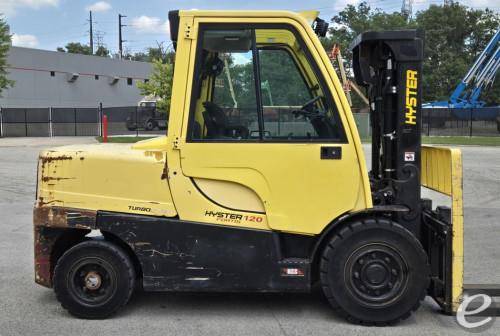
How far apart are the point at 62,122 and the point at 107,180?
36.1 m

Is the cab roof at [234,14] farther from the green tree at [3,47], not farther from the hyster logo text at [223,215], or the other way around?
the green tree at [3,47]

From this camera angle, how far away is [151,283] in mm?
4422

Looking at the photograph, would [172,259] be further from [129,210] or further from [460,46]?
[460,46]

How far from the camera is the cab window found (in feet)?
14.0

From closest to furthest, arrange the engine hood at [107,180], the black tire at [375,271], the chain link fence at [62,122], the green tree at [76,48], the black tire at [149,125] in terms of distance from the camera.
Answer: the black tire at [375,271] → the engine hood at [107,180] → the chain link fence at [62,122] → the black tire at [149,125] → the green tree at [76,48]

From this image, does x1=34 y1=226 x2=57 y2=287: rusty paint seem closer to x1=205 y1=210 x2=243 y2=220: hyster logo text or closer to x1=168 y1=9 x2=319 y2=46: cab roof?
x1=205 y1=210 x2=243 y2=220: hyster logo text

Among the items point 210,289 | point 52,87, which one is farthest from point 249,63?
point 52,87

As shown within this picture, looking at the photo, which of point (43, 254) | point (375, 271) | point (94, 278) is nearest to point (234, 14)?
point (375, 271)

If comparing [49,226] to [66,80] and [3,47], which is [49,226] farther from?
[66,80]

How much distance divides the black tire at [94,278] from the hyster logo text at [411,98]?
2640 mm

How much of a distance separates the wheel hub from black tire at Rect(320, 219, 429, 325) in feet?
6.20

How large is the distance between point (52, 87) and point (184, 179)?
4761 centimetres

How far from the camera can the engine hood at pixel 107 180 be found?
435 cm

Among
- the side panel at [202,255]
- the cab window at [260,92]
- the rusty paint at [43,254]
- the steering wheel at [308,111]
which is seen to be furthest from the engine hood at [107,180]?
the steering wheel at [308,111]
